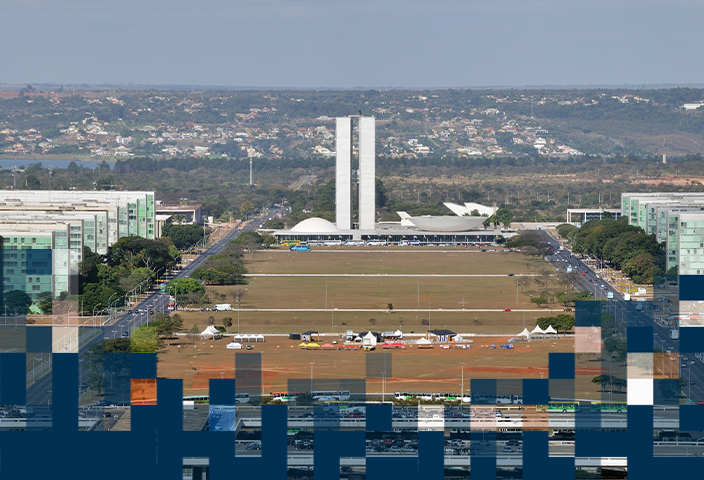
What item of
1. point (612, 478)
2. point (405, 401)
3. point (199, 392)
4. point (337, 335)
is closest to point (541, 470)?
point (612, 478)

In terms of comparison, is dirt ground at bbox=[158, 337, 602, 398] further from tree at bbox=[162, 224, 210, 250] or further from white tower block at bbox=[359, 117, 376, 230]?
white tower block at bbox=[359, 117, 376, 230]

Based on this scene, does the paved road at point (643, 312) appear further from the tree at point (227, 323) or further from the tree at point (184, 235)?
the tree at point (184, 235)

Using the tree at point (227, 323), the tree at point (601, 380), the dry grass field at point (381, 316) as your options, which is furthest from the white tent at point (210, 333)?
the tree at point (601, 380)

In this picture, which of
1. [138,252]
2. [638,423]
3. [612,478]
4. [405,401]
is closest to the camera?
[638,423]

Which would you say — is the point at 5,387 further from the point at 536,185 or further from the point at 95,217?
the point at 536,185

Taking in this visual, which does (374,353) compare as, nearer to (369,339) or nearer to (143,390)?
(369,339)

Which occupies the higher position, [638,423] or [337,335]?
[638,423]
